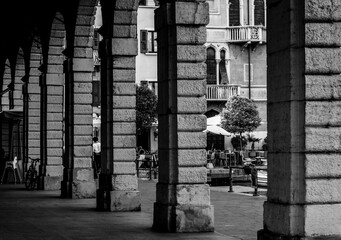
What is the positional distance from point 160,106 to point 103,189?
14.8ft

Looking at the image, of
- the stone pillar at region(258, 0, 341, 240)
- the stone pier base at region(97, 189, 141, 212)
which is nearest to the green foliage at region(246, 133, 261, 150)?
the stone pier base at region(97, 189, 141, 212)

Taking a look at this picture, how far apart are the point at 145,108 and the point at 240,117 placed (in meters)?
5.76

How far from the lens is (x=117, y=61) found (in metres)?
18.0

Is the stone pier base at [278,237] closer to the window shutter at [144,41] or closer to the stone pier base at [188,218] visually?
the stone pier base at [188,218]

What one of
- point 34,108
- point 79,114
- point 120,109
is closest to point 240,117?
point 34,108

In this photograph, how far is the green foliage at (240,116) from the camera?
49312mm

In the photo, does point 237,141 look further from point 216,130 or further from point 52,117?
point 52,117

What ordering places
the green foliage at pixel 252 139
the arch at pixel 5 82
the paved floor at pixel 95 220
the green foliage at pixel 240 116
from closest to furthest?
1. the paved floor at pixel 95 220
2. the arch at pixel 5 82
3. the green foliage at pixel 240 116
4. the green foliage at pixel 252 139

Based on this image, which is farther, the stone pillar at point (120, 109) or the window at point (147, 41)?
the window at point (147, 41)

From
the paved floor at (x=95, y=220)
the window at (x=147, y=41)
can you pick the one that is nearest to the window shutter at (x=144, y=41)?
the window at (x=147, y=41)

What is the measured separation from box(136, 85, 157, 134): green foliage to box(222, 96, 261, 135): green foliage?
4.42m

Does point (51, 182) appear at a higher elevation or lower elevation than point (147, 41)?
lower

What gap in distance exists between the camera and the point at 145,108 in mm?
50625

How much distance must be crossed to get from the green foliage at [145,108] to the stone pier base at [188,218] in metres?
36.6
